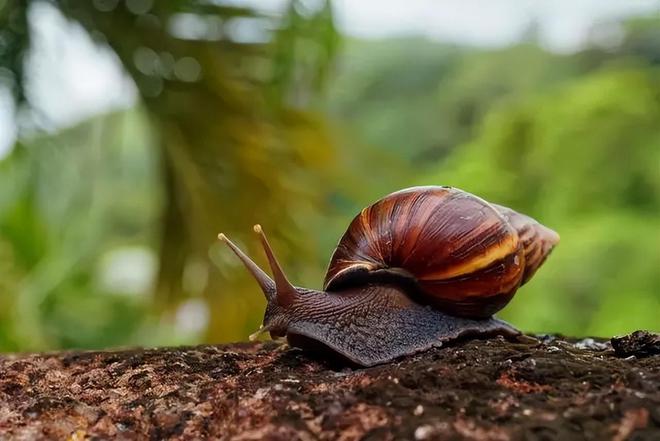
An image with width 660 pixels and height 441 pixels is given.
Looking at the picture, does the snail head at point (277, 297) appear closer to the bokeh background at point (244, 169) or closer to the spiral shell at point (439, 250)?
the spiral shell at point (439, 250)

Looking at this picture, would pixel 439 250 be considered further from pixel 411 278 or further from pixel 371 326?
pixel 371 326

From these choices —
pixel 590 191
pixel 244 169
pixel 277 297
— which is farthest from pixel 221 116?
pixel 590 191

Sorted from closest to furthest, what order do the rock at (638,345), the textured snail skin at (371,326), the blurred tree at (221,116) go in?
the rock at (638,345), the textured snail skin at (371,326), the blurred tree at (221,116)

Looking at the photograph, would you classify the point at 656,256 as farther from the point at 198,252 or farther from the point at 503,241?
the point at 503,241

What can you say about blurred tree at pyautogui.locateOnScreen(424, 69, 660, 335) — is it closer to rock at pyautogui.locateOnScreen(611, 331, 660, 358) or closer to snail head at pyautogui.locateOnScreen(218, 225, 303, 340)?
rock at pyautogui.locateOnScreen(611, 331, 660, 358)

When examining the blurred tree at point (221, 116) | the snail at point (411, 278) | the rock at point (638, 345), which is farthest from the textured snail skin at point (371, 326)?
the blurred tree at point (221, 116)

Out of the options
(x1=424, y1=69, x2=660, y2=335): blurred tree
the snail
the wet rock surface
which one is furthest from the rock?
(x1=424, y1=69, x2=660, y2=335): blurred tree
